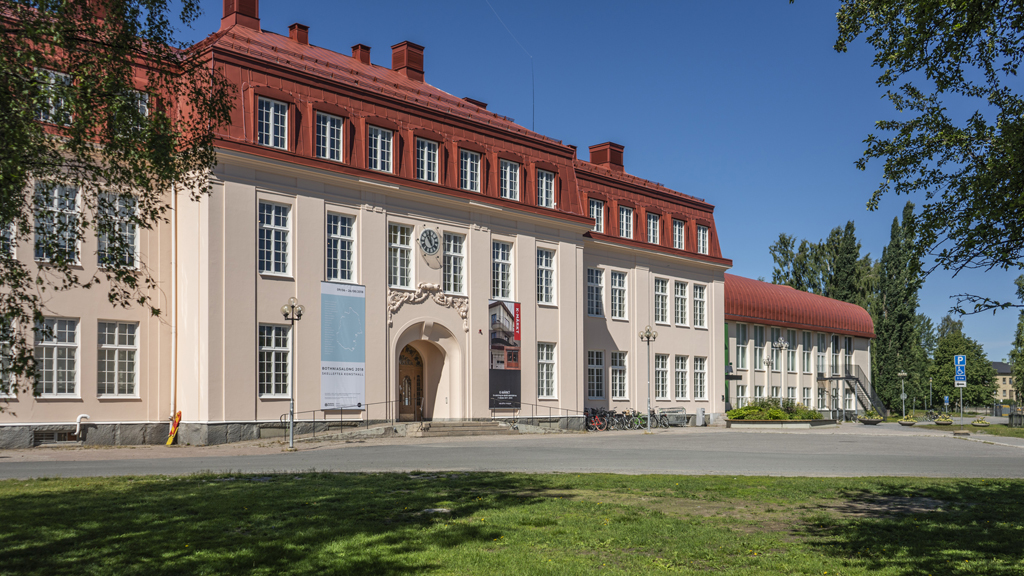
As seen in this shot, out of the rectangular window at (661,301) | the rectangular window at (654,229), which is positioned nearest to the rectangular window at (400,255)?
the rectangular window at (654,229)

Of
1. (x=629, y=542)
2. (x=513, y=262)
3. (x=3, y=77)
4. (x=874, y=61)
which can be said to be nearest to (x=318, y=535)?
(x=629, y=542)

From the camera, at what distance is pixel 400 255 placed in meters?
32.1

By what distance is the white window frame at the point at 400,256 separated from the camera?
3164 cm

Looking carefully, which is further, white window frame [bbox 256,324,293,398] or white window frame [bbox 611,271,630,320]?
white window frame [bbox 611,271,630,320]

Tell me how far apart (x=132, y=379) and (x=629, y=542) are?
22518 mm

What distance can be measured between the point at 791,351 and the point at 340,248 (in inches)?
1487

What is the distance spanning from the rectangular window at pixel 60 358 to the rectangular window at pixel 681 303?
30.8 meters

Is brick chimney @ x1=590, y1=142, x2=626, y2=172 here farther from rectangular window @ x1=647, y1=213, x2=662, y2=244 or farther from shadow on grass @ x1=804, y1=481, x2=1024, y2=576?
shadow on grass @ x1=804, y1=481, x2=1024, y2=576

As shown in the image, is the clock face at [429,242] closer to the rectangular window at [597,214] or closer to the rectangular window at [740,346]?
Result: the rectangular window at [597,214]

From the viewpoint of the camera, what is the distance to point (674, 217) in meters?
47.5

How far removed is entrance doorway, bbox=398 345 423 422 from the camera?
33.9 m

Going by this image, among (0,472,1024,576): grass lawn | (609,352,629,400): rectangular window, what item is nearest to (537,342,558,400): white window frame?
(609,352,629,400): rectangular window

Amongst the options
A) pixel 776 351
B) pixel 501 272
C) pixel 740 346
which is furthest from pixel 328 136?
pixel 776 351

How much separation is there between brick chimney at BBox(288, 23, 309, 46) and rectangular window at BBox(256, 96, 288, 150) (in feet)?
26.6
